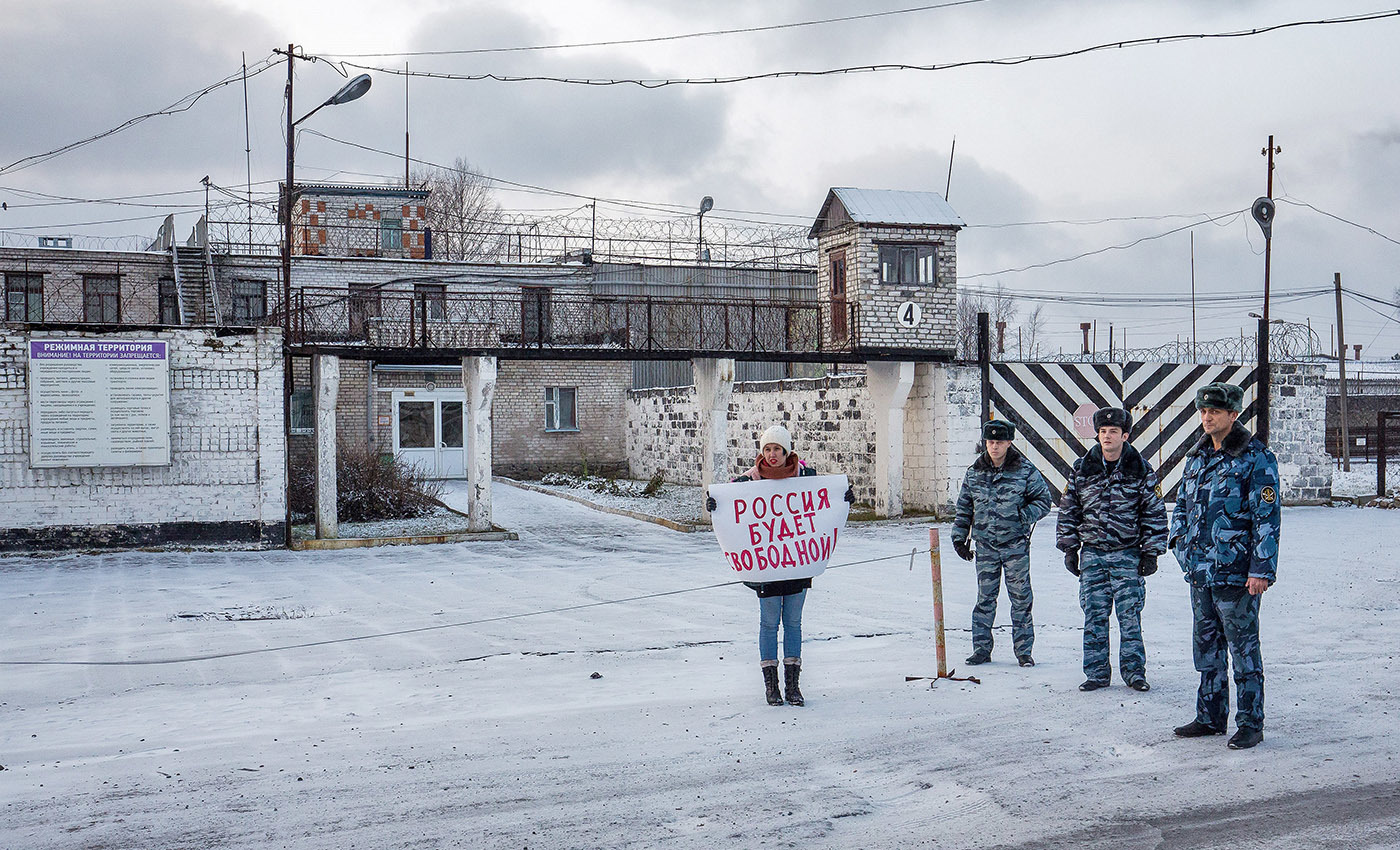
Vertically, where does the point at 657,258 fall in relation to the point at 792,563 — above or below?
above

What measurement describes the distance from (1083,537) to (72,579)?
39.3ft

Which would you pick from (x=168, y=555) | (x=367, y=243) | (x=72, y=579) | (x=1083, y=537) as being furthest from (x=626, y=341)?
(x=367, y=243)

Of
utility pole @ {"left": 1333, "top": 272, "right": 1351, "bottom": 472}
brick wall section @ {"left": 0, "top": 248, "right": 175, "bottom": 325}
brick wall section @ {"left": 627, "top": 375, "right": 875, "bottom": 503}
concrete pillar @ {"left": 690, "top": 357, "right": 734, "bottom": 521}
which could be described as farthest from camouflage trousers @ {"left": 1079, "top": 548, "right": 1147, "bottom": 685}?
brick wall section @ {"left": 0, "top": 248, "right": 175, "bottom": 325}

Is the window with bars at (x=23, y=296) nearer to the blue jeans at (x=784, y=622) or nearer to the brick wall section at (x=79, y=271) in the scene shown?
the brick wall section at (x=79, y=271)

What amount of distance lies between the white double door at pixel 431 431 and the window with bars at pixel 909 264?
49.8 ft

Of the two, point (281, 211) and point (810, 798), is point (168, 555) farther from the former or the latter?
point (281, 211)

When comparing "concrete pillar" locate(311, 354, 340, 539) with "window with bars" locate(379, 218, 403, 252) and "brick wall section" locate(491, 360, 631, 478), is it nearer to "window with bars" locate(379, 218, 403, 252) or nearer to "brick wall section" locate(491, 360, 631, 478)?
"brick wall section" locate(491, 360, 631, 478)

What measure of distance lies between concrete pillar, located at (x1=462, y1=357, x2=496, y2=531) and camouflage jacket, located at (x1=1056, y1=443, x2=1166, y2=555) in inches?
506

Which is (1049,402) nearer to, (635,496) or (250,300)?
(635,496)

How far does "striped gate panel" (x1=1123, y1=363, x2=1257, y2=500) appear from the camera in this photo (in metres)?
21.8

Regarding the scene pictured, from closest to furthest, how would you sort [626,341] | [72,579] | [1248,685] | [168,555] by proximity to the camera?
[1248,685] < [72,579] < [168,555] < [626,341]

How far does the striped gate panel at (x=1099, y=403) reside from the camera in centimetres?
2102

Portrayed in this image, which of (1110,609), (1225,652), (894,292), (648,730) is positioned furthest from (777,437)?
(894,292)

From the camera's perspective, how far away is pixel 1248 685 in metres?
5.97
